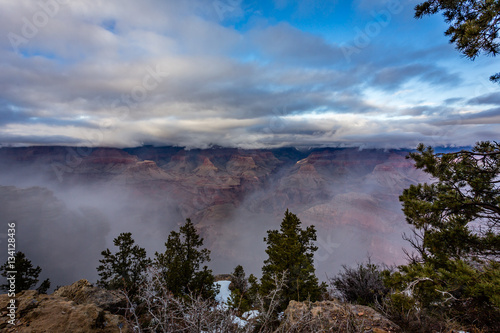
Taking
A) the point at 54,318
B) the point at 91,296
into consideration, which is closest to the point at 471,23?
the point at 54,318

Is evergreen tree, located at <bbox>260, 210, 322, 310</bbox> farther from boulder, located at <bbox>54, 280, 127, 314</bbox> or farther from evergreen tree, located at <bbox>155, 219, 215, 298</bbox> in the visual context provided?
boulder, located at <bbox>54, 280, 127, 314</bbox>

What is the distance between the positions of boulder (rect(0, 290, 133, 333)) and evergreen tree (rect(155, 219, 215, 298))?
43.3 ft

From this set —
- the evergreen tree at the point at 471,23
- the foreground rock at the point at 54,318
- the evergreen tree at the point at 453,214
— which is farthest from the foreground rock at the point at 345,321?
the evergreen tree at the point at 471,23

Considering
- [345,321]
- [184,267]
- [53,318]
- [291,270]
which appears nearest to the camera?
[53,318]

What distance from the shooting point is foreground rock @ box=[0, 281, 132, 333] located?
443 cm

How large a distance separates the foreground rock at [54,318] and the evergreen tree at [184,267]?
13.2 metres

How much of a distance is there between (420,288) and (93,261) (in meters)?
187

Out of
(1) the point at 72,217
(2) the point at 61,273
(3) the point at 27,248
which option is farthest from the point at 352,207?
(1) the point at 72,217

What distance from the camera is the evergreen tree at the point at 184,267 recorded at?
1844 centimetres

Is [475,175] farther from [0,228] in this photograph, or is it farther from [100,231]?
[0,228]

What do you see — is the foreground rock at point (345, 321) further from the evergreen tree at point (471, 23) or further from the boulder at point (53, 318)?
the evergreen tree at point (471, 23)

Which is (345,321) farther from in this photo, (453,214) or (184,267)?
(184,267)

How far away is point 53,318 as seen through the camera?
467 centimetres

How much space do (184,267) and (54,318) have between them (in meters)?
16.0
